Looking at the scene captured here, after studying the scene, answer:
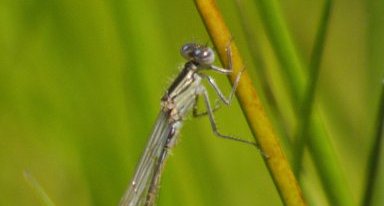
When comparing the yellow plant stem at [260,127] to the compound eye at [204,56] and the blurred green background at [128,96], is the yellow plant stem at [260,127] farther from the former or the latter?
the compound eye at [204,56]

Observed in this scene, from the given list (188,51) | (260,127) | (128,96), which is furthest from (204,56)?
(260,127)

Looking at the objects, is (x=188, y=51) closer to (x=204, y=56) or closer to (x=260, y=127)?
(x=204, y=56)

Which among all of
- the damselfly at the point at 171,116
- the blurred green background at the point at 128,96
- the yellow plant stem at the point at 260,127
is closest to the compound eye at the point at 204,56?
the damselfly at the point at 171,116

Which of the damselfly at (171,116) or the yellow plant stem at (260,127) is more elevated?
the yellow plant stem at (260,127)

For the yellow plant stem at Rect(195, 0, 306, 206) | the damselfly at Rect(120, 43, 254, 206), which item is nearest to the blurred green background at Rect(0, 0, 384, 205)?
the damselfly at Rect(120, 43, 254, 206)

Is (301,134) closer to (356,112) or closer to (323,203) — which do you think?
(323,203)

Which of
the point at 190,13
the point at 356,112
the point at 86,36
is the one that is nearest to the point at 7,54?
the point at 86,36
